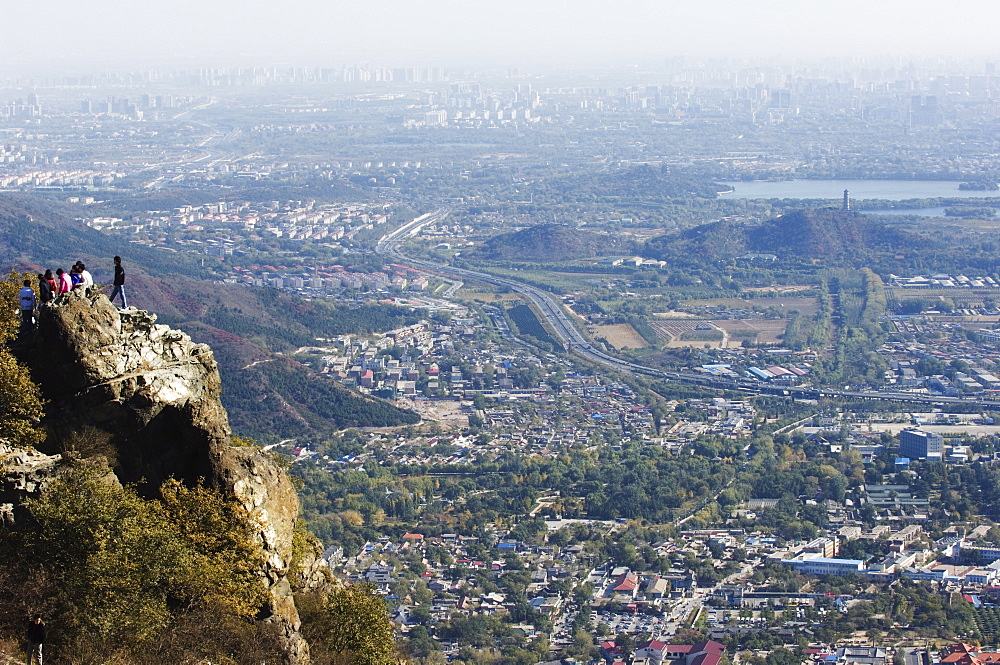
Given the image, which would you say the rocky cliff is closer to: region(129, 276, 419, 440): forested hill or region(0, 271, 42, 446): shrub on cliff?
region(0, 271, 42, 446): shrub on cliff

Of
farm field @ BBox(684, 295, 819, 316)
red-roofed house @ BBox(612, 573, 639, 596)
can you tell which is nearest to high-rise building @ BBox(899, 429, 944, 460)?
red-roofed house @ BBox(612, 573, 639, 596)

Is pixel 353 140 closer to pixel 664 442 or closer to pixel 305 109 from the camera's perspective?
pixel 305 109

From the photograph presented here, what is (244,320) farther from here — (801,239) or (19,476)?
(19,476)

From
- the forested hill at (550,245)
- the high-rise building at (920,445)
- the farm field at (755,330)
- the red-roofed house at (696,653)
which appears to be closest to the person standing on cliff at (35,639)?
the red-roofed house at (696,653)

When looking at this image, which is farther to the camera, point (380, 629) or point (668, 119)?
point (668, 119)

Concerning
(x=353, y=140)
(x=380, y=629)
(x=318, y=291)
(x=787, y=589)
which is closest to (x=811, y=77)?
(x=353, y=140)

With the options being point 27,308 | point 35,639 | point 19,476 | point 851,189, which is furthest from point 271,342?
point 851,189

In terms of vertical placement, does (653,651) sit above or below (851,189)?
above
